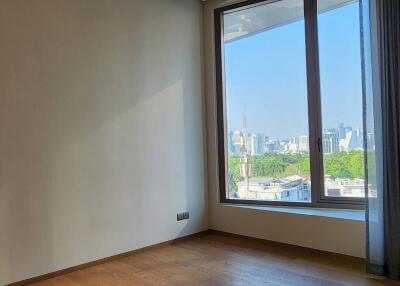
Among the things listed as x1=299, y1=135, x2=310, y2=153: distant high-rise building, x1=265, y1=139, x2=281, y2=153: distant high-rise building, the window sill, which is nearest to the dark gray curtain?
the window sill

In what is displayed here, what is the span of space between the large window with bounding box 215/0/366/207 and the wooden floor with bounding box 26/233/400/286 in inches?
25.3

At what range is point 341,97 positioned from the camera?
3.80 m

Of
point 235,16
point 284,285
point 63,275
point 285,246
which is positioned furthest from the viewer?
point 235,16

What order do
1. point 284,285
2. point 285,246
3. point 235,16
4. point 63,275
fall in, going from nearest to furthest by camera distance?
point 284,285
point 63,275
point 285,246
point 235,16

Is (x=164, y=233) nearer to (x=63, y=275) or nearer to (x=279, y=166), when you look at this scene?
(x=63, y=275)

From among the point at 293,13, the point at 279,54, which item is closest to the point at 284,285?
the point at 279,54

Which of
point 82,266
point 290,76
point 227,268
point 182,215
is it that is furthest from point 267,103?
point 82,266

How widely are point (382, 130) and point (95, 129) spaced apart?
2.53m

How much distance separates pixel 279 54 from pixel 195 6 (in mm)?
1240

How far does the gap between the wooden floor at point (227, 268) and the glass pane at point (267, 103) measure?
0.72 meters

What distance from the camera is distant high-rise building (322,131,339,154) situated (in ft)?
12.6

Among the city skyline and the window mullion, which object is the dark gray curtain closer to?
the city skyline

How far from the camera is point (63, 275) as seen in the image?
3.34 meters

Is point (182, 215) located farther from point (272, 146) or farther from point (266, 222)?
point (272, 146)
